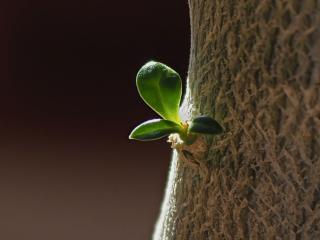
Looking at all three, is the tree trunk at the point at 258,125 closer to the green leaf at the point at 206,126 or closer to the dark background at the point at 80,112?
the green leaf at the point at 206,126

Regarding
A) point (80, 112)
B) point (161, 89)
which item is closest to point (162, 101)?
point (161, 89)

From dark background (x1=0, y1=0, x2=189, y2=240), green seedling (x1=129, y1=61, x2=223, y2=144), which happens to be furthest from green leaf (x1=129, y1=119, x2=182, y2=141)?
dark background (x1=0, y1=0, x2=189, y2=240)

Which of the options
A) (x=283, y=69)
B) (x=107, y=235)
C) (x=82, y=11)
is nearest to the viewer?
(x=283, y=69)

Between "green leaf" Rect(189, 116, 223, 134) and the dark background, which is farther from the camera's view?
the dark background

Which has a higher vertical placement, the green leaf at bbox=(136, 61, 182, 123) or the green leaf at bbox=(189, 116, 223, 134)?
the green leaf at bbox=(136, 61, 182, 123)

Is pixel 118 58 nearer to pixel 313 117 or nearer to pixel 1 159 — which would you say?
pixel 1 159

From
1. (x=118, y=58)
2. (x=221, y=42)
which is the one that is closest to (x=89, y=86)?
(x=118, y=58)

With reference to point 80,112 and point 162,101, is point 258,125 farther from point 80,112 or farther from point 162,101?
point 80,112

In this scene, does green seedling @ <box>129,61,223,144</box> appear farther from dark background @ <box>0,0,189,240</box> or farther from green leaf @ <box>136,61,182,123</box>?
dark background @ <box>0,0,189,240</box>
